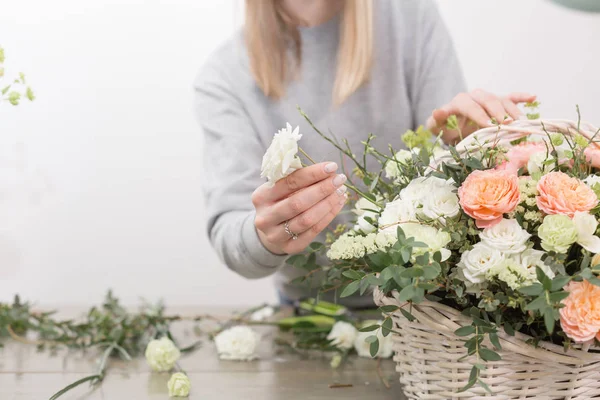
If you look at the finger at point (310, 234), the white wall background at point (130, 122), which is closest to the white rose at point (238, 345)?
the finger at point (310, 234)

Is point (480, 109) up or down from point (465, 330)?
up

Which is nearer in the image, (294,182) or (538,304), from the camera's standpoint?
(538,304)

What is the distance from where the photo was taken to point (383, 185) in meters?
0.83

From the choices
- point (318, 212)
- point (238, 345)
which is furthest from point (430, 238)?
point (238, 345)

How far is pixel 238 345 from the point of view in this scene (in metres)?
1.07

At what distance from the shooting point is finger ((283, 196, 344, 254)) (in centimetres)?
79

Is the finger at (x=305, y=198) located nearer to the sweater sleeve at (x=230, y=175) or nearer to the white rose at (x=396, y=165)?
the white rose at (x=396, y=165)

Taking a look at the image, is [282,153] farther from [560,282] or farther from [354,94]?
[354,94]

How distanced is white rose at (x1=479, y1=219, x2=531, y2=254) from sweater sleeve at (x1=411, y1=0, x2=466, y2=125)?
27.9 inches

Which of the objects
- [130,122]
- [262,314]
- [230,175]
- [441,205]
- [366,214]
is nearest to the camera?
[441,205]

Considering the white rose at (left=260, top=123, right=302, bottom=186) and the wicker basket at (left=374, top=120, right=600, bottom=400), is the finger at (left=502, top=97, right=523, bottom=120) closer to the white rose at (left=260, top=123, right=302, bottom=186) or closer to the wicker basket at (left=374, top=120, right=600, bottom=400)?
the wicker basket at (left=374, top=120, right=600, bottom=400)

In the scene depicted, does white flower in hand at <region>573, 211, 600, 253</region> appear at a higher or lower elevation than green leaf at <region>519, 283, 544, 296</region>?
higher

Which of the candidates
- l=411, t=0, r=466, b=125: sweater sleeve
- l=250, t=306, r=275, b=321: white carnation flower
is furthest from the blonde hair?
l=250, t=306, r=275, b=321: white carnation flower

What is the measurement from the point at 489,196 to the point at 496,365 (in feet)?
0.63
